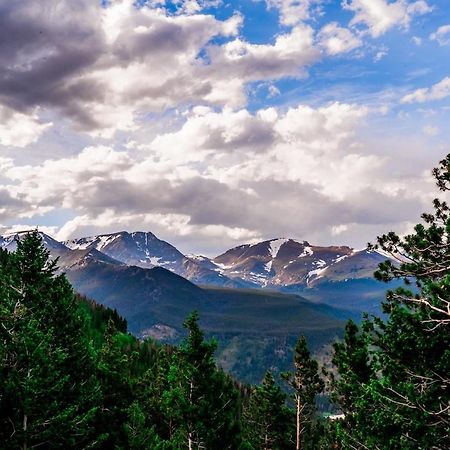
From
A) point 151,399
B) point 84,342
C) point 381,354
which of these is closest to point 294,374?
point 151,399

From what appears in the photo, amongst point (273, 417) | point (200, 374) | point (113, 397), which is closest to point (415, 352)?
point (200, 374)

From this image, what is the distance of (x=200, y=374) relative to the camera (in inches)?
1300

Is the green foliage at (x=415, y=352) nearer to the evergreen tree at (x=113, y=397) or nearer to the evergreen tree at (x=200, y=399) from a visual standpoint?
A: the evergreen tree at (x=200, y=399)

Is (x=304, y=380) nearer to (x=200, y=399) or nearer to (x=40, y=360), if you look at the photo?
(x=200, y=399)

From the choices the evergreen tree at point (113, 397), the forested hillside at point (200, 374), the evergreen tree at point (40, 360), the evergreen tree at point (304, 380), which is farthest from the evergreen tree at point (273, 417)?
the evergreen tree at point (40, 360)

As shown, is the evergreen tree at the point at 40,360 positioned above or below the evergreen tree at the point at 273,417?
above

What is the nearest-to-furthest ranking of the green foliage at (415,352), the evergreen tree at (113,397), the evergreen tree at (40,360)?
the green foliage at (415,352)
the evergreen tree at (40,360)
the evergreen tree at (113,397)

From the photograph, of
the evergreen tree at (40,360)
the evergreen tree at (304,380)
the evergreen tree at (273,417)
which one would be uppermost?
the evergreen tree at (40,360)

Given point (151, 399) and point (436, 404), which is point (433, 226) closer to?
point (436, 404)

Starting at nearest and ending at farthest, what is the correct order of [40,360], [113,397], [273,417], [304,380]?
[40,360] < [113,397] < [304,380] < [273,417]

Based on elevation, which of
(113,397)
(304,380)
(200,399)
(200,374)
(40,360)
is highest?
(40,360)

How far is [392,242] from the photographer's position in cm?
2072

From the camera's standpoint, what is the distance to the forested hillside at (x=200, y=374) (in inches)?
737

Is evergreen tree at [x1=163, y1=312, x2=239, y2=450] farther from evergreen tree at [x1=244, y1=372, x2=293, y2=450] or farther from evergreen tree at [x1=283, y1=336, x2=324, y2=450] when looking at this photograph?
evergreen tree at [x1=244, y1=372, x2=293, y2=450]
